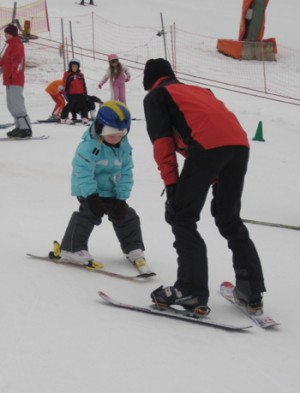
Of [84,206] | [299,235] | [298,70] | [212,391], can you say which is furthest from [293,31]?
[212,391]

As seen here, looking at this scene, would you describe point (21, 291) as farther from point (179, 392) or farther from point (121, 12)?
point (121, 12)

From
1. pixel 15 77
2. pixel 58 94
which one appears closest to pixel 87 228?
pixel 15 77

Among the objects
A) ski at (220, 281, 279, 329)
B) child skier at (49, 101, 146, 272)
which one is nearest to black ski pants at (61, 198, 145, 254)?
child skier at (49, 101, 146, 272)

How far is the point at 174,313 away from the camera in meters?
3.79

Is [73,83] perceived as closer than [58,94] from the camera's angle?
Yes

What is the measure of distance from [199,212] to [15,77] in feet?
24.2

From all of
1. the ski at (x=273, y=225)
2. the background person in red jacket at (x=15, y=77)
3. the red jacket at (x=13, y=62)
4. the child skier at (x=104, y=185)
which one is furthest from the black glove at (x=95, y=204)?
the red jacket at (x=13, y=62)

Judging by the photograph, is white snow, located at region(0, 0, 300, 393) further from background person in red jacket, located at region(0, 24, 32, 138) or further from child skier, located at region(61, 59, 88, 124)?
child skier, located at region(61, 59, 88, 124)

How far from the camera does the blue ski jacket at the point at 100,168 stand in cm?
437

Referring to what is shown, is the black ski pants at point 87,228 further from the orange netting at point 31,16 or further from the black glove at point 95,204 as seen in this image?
the orange netting at point 31,16

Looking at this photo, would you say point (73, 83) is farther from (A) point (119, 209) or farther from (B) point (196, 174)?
(B) point (196, 174)

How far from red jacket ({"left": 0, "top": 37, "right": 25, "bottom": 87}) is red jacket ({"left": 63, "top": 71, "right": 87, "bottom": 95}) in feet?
7.82

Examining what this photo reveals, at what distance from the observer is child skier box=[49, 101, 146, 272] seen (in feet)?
14.2

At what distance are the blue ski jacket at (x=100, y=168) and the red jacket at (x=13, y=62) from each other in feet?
20.8
